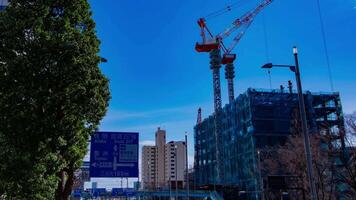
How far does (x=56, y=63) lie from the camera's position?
14.9 metres

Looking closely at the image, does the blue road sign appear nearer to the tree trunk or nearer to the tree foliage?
the tree trunk

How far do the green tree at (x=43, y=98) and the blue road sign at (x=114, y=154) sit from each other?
4.29m

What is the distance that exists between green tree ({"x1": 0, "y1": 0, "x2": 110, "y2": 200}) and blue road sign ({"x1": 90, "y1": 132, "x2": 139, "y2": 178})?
14.1ft

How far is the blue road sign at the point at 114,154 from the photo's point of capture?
20703 mm

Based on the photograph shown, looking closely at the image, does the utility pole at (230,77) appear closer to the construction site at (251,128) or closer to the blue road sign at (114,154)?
the construction site at (251,128)

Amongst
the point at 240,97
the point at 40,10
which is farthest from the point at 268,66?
the point at 240,97

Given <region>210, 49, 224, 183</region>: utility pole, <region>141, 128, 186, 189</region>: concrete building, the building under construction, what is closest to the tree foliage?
the building under construction

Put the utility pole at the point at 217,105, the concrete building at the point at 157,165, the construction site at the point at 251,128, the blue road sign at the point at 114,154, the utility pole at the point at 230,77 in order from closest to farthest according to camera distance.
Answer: the blue road sign at the point at 114,154, the construction site at the point at 251,128, the utility pole at the point at 217,105, the utility pole at the point at 230,77, the concrete building at the point at 157,165

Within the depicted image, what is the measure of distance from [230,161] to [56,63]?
80.7m

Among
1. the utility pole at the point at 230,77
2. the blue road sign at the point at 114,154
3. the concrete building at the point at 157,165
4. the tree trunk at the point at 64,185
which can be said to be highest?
the utility pole at the point at 230,77

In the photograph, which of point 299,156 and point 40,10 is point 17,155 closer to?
point 40,10

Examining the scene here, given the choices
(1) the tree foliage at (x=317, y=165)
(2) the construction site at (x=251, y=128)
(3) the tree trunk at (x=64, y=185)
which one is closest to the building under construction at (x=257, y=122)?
(2) the construction site at (x=251, y=128)

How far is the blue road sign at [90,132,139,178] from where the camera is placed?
20.7 m

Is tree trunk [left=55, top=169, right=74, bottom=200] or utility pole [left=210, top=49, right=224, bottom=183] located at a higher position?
utility pole [left=210, top=49, right=224, bottom=183]
